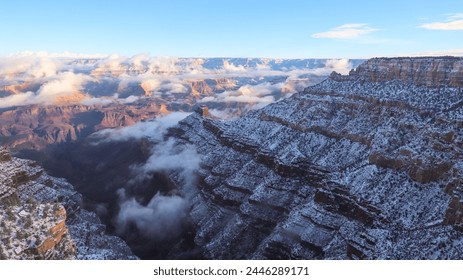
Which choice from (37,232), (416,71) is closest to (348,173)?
(416,71)

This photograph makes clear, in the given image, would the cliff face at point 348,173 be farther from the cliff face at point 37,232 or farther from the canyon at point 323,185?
the cliff face at point 37,232

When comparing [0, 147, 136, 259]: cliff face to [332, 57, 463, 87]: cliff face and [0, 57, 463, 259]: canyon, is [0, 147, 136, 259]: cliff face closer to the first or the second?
[0, 57, 463, 259]: canyon

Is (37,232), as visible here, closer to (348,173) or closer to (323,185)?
(323,185)

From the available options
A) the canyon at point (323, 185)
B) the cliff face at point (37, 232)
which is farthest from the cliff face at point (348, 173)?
the cliff face at point (37, 232)

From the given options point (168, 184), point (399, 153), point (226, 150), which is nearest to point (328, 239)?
point (399, 153)

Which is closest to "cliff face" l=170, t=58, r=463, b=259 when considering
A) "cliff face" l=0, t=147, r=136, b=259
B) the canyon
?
→ the canyon

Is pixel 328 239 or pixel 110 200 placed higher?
pixel 328 239

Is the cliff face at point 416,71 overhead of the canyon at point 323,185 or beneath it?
overhead

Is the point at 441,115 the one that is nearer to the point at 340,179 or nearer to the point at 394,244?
the point at 340,179
